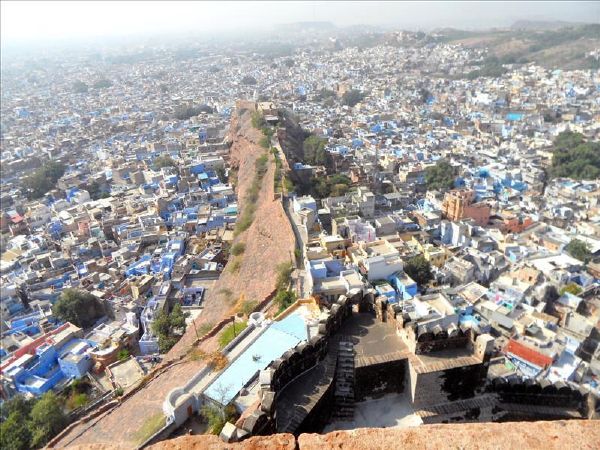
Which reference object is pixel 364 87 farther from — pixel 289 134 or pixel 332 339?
pixel 332 339

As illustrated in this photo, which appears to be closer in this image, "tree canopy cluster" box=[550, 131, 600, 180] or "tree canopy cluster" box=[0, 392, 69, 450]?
"tree canopy cluster" box=[0, 392, 69, 450]

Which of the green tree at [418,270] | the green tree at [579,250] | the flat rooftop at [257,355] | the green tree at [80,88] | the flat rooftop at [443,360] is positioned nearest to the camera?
the flat rooftop at [443,360]

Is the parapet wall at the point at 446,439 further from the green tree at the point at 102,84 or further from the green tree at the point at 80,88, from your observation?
the green tree at the point at 102,84

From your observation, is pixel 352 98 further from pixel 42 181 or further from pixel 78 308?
pixel 78 308

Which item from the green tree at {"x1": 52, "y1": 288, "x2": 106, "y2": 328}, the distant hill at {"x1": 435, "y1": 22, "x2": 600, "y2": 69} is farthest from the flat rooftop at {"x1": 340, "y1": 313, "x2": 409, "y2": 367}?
the distant hill at {"x1": 435, "y1": 22, "x2": 600, "y2": 69}

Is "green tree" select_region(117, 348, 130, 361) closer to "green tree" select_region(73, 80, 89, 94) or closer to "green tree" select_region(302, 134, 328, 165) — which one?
"green tree" select_region(302, 134, 328, 165)

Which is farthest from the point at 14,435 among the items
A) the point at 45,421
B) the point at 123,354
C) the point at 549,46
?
the point at 549,46

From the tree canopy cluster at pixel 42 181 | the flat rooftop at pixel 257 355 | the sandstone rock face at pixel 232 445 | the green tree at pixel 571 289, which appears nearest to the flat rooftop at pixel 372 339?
the sandstone rock face at pixel 232 445
